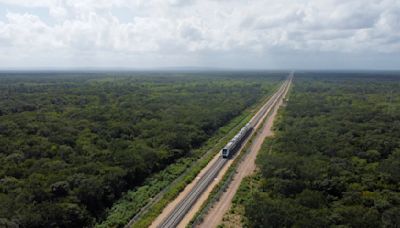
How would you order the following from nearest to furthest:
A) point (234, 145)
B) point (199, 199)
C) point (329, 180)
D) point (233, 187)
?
point (329, 180) → point (199, 199) → point (233, 187) → point (234, 145)

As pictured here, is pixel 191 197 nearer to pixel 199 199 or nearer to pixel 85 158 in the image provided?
pixel 199 199

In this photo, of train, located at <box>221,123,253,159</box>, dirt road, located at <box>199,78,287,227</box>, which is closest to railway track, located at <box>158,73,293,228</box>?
train, located at <box>221,123,253,159</box>

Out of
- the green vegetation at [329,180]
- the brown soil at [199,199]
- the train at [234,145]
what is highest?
the green vegetation at [329,180]

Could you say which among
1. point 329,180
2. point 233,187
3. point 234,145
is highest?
point 329,180

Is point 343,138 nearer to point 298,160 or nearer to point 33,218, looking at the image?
point 298,160

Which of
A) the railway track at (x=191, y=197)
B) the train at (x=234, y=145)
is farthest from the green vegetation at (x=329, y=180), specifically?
the railway track at (x=191, y=197)

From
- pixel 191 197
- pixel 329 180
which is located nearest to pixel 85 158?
pixel 191 197

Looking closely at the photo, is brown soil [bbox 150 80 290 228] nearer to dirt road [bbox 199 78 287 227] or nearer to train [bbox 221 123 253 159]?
dirt road [bbox 199 78 287 227]

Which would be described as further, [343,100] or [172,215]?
[343,100]

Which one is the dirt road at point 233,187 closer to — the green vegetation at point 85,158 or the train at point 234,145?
the train at point 234,145

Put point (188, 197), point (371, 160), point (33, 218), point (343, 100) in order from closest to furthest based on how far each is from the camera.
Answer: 1. point (33, 218)
2. point (188, 197)
3. point (371, 160)
4. point (343, 100)

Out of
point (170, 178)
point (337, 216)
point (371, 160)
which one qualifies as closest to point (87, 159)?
point (170, 178)
